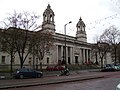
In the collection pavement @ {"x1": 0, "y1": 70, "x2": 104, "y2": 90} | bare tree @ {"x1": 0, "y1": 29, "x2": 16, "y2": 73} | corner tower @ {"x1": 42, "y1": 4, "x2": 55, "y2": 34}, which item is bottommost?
pavement @ {"x1": 0, "y1": 70, "x2": 104, "y2": 90}

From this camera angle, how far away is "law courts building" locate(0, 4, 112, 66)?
8065 centimetres

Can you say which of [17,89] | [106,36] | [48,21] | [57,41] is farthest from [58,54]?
[17,89]

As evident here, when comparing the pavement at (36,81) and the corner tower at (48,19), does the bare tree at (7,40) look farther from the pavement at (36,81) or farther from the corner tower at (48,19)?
the corner tower at (48,19)

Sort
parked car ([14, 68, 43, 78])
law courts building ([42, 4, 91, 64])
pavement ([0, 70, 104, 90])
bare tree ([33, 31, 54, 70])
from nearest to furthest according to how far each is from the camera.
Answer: pavement ([0, 70, 104, 90]) → parked car ([14, 68, 43, 78]) → bare tree ([33, 31, 54, 70]) → law courts building ([42, 4, 91, 64])

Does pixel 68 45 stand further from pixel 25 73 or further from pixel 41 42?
pixel 25 73

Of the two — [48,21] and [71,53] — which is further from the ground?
[48,21]

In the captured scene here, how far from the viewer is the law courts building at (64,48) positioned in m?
80.7

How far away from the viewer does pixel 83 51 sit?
341 feet

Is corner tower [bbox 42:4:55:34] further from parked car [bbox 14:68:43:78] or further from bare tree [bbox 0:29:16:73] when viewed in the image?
parked car [bbox 14:68:43:78]

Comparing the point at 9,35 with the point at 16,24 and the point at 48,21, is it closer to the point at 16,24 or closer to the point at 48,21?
the point at 16,24

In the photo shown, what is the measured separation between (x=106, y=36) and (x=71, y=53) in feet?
89.2

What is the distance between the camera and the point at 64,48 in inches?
3553

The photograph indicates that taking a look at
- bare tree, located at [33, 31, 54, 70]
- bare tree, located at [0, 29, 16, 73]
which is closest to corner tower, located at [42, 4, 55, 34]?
bare tree, located at [33, 31, 54, 70]

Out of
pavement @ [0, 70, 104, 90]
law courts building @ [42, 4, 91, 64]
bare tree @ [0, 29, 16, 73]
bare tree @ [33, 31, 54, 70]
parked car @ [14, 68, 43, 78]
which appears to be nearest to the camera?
pavement @ [0, 70, 104, 90]
